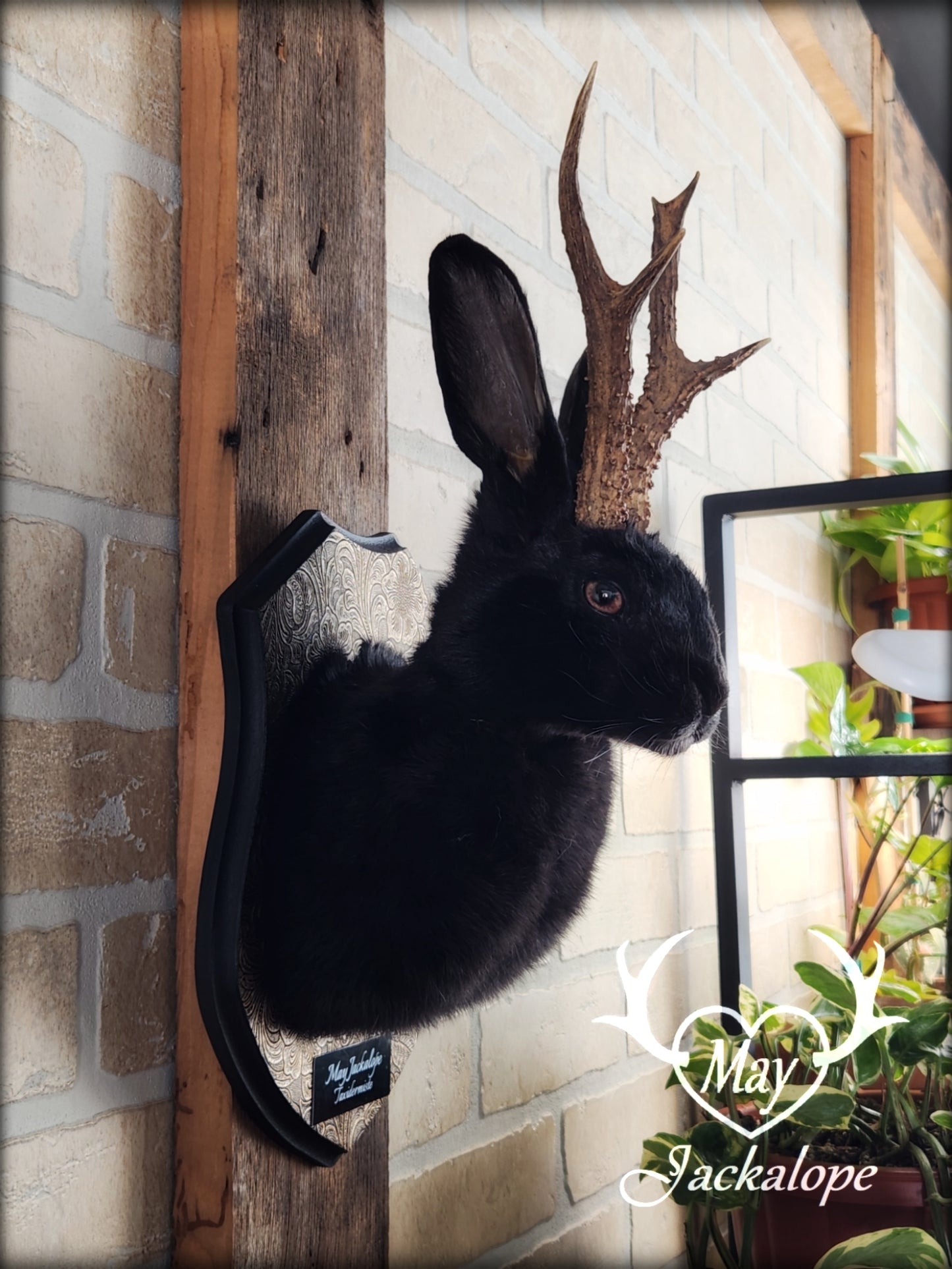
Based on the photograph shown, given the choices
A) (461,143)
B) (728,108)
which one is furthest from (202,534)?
(728,108)

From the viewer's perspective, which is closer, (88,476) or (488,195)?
(88,476)

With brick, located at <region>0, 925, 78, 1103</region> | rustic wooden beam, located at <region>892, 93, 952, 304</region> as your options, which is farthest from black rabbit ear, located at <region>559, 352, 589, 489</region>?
rustic wooden beam, located at <region>892, 93, 952, 304</region>

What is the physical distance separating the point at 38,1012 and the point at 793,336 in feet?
4.84

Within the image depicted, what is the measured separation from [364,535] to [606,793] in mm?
217

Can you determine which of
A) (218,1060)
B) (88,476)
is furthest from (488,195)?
(218,1060)

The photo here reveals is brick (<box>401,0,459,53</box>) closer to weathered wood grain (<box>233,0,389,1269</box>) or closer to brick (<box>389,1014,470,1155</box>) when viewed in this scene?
weathered wood grain (<box>233,0,389,1269</box>)

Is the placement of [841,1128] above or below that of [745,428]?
below

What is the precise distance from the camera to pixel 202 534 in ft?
1.95

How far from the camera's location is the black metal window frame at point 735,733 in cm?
116

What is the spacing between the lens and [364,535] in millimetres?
690

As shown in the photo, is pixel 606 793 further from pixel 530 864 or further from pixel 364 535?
pixel 364 535

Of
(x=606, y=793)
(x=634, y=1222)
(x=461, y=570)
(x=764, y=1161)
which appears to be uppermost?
(x=461, y=570)

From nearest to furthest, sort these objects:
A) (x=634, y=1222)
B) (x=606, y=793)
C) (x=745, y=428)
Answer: (x=606, y=793) → (x=634, y=1222) → (x=745, y=428)

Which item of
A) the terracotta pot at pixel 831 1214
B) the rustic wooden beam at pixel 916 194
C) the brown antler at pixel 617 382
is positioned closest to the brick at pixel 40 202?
the brown antler at pixel 617 382
